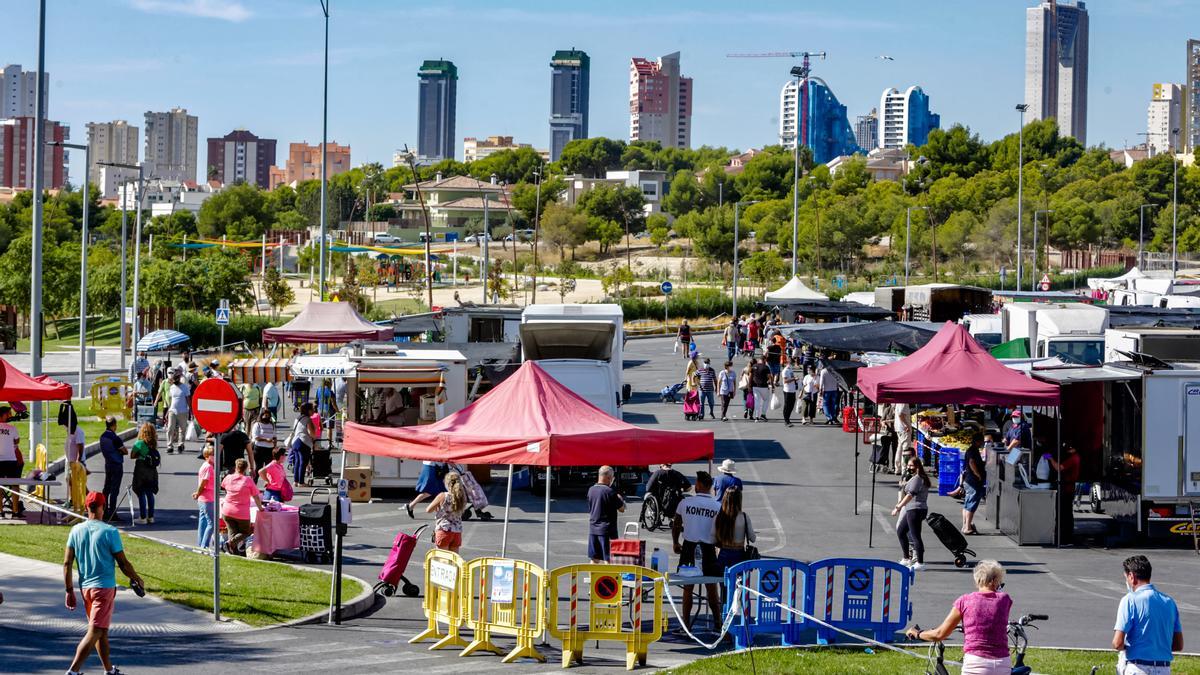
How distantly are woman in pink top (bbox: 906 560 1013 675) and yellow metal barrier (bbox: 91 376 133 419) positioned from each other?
27.8 metres

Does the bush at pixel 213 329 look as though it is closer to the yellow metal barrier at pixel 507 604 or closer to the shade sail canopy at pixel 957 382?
the shade sail canopy at pixel 957 382

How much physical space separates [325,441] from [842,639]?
18.1m

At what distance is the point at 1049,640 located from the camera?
45.9ft

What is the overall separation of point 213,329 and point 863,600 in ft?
191

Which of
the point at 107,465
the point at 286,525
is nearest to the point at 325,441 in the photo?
the point at 107,465

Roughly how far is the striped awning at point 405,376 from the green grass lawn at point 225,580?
7.06 meters

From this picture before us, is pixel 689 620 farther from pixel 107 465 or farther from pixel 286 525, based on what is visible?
pixel 107 465

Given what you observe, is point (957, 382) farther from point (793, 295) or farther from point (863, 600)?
point (793, 295)

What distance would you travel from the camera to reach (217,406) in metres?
13.7

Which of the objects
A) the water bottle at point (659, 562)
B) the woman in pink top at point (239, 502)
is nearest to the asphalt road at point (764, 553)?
the water bottle at point (659, 562)

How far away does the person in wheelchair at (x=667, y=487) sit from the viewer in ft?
65.4

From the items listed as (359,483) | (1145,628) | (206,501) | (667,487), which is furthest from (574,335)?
(1145,628)

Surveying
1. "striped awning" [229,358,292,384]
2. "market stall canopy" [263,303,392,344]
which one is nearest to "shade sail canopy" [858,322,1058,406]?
"striped awning" [229,358,292,384]

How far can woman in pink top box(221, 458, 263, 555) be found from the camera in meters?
17.8
